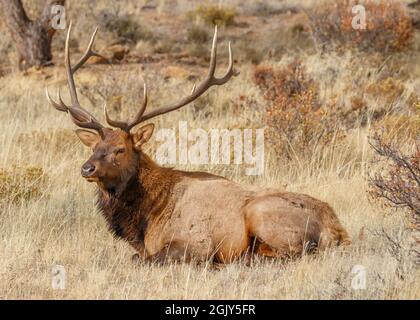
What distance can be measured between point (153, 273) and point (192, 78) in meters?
9.81

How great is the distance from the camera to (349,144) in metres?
11.8

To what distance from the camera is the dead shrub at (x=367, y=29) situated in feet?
58.4

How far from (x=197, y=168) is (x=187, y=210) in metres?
2.62

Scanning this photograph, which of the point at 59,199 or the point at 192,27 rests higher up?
the point at 192,27

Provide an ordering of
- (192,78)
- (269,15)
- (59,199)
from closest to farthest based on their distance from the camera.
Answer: (59,199) < (192,78) < (269,15)

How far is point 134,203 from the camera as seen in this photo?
8.38m

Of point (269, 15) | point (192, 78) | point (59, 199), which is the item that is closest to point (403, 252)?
point (59, 199)

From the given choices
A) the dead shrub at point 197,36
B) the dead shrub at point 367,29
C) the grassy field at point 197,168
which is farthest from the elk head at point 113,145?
the dead shrub at point 197,36

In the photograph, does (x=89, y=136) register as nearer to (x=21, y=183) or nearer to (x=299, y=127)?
(x=21, y=183)

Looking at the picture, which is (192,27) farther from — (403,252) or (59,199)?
(403,252)

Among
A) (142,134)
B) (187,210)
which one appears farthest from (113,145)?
(187,210)

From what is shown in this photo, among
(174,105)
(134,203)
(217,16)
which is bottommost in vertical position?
(134,203)

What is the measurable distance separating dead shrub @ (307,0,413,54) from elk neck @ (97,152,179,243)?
9.49m

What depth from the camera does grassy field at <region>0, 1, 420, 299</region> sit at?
289 inches
